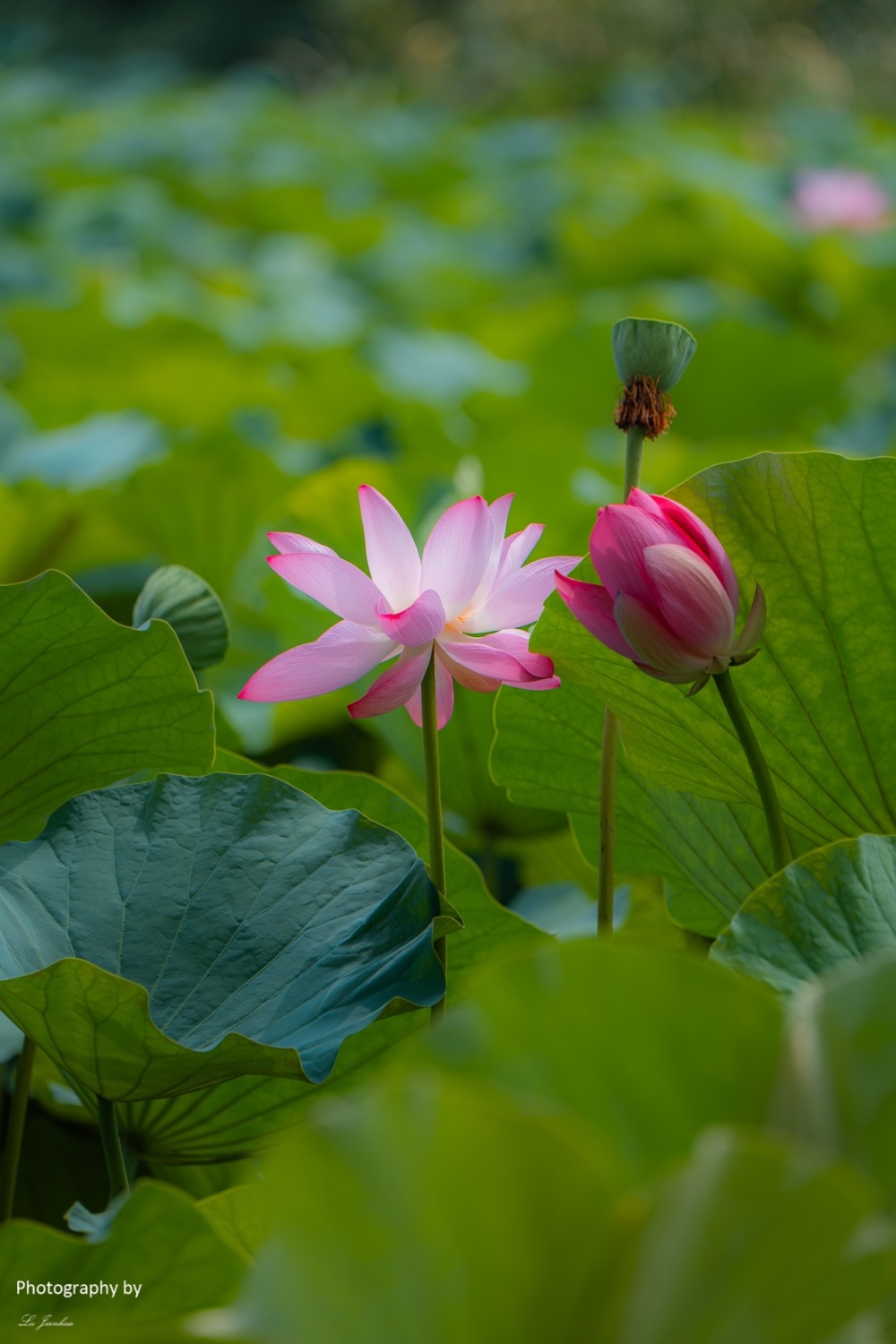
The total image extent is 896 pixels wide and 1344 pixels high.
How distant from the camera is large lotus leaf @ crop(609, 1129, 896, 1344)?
0.80 feet

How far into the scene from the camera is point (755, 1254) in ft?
0.82

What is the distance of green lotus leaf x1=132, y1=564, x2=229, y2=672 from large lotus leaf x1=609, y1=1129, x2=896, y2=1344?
15.4 inches

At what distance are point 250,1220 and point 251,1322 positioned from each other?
17 cm

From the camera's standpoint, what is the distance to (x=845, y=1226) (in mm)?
244

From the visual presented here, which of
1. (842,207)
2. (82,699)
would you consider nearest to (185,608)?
(82,699)

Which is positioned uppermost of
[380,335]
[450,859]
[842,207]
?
[842,207]

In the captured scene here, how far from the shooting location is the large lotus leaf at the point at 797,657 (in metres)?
0.49

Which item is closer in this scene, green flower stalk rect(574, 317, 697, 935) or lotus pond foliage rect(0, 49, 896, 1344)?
lotus pond foliage rect(0, 49, 896, 1344)

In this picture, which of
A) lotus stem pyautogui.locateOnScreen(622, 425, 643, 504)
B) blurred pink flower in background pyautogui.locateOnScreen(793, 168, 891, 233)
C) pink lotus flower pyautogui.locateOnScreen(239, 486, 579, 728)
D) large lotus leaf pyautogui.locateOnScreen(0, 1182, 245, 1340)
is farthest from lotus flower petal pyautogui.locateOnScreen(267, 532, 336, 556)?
blurred pink flower in background pyautogui.locateOnScreen(793, 168, 891, 233)

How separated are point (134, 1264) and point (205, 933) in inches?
5.2

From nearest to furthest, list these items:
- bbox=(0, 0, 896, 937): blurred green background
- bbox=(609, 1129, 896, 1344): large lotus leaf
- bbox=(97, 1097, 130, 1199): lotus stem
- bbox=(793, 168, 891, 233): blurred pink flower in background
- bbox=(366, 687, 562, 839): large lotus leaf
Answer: bbox=(609, 1129, 896, 1344): large lotus leaf < bbox=(97, 1097, 130, 1199): lotus stem < bbox=(366, 687, 562, 839): large lotus leaf < bbox=(0, 0, 896, 937): blurred green background < bbox=(793, 168, 891, 233): blurred pink flower in background

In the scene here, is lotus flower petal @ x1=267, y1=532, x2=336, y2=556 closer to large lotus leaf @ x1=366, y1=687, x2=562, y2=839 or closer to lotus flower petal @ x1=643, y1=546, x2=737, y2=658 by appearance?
lotus flower petal @ x1=643, y1=546, x2=737, y2=658

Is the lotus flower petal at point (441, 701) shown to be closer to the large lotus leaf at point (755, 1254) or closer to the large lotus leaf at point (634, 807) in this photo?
the large lotus leaf at point (634, 807)

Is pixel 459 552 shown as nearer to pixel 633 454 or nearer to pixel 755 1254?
pixel 633 454
